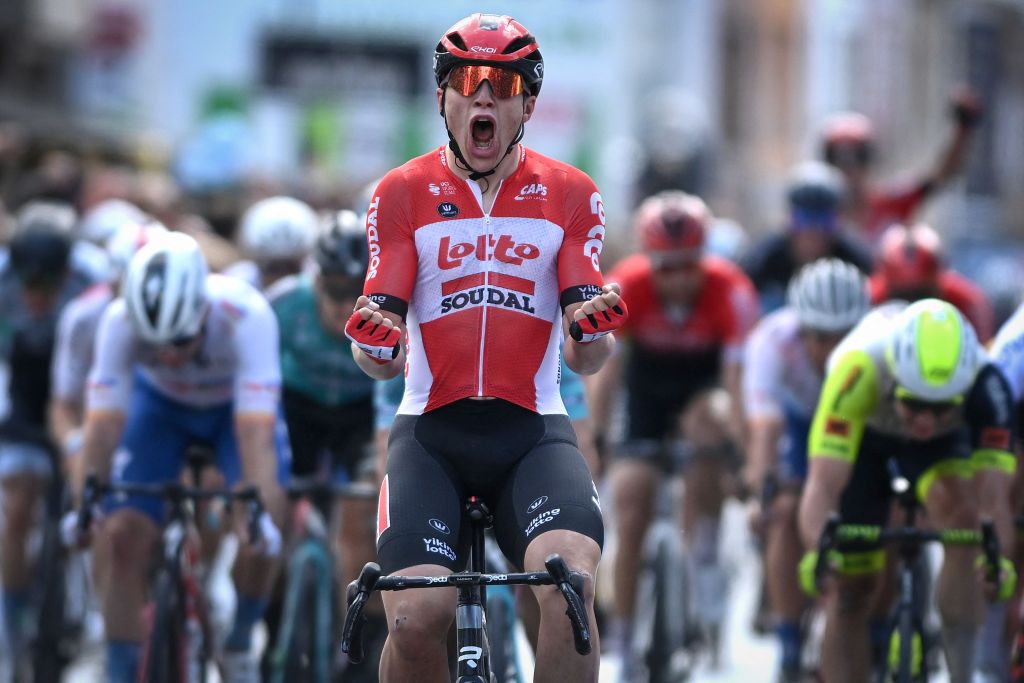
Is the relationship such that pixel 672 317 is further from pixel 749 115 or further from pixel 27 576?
pixel 749 115

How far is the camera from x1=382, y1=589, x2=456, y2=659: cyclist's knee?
5.73 meters

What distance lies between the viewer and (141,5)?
3541cm

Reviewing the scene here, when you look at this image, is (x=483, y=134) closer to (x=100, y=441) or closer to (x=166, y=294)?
(x=166, y=294)

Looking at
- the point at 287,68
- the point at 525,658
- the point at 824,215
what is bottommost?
the point at 525,658

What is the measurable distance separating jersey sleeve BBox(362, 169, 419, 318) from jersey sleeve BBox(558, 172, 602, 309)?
1.51ft

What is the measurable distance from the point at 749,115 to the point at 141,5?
20.3m

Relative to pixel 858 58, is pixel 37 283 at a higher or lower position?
lower

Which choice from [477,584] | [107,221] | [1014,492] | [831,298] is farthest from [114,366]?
[107,221]

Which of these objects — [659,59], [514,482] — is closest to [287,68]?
[659,59]

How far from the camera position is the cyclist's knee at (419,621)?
573 cm

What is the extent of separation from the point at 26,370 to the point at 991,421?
203 inches

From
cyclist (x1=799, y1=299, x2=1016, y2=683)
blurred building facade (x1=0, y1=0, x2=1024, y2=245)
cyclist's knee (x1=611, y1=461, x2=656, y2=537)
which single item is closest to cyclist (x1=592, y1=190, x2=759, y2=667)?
cyclist's knee (x1=611, y1=461, x2=656, y2=537)

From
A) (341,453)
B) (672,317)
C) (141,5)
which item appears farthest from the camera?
(141,5)

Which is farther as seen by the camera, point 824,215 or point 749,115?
point 749,115
